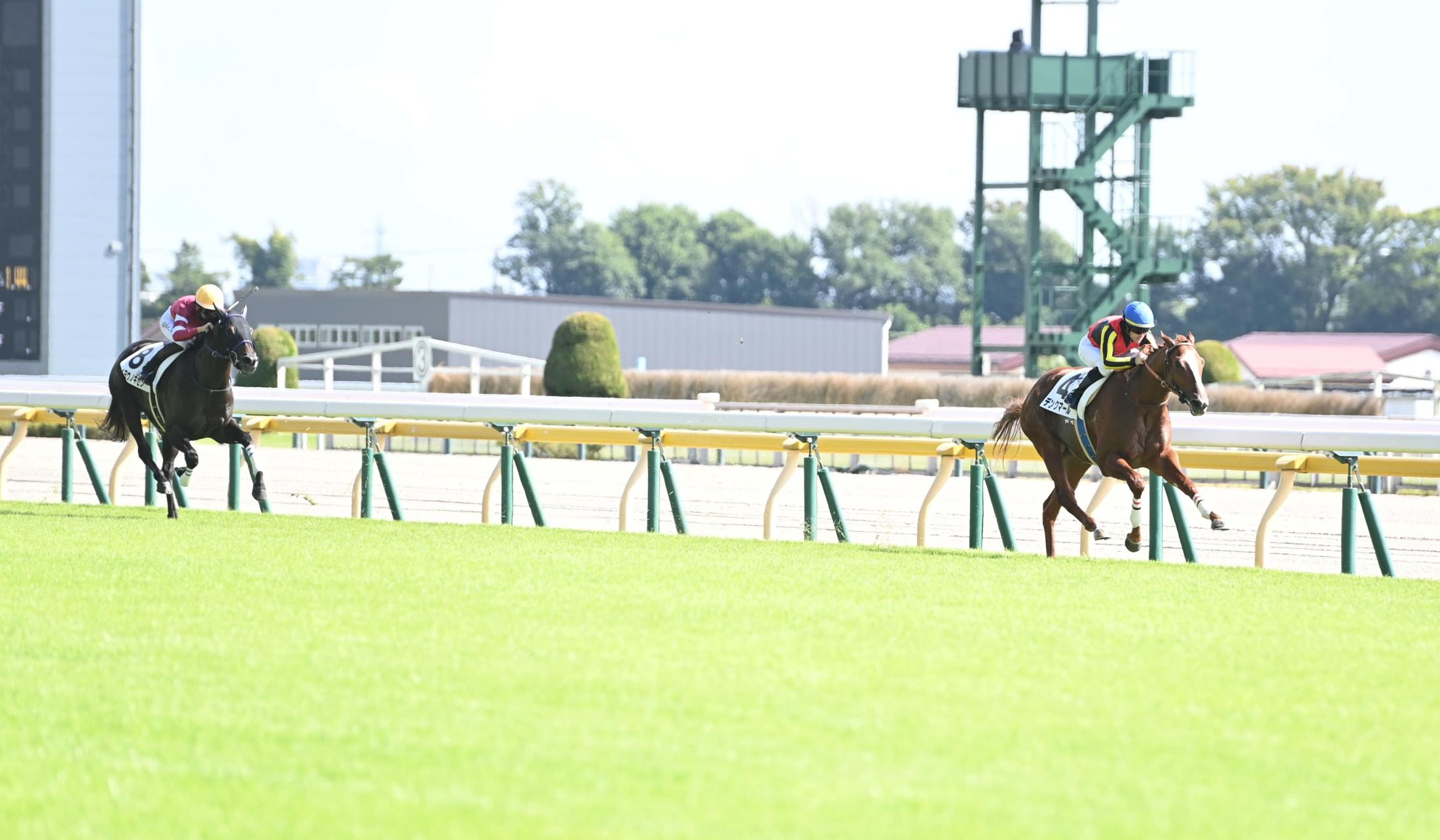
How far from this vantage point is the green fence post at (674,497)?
11.2 metres

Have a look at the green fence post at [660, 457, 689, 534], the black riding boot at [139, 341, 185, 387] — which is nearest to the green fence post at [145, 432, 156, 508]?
the black riding boot at [139, 341, 185, 387]

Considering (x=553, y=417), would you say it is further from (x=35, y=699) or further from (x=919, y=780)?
(x=919, y=780)

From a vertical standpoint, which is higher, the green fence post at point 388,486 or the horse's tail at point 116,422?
the horse's tail at point 116,422

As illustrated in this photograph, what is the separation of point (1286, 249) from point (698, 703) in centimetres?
7716

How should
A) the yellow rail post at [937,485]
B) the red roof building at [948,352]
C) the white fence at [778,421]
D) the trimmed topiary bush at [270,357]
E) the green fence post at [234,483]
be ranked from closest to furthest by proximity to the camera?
the white fence at [778,421], the yellow rail post at [937,485], the green fence post at [234,483], the trimmed topiary bush at [270,357], the red roof building at [948,352]

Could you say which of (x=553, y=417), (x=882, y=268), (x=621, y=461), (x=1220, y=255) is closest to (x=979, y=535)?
(x=553, y=417)

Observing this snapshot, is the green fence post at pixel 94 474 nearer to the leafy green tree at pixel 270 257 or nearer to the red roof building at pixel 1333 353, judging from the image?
the red roof building at pixel 1333 353

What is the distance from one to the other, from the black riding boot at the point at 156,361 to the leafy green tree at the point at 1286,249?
6954 cm

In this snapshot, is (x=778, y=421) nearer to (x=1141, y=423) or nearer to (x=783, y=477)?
(x=783, y=477)

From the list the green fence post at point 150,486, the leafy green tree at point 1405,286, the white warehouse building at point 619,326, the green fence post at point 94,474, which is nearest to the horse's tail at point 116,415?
the green fence post at point 150,486

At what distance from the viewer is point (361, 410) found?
1263cm

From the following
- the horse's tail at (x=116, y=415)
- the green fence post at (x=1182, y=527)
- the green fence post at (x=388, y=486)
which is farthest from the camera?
the green fence post at (x=388, y=486)

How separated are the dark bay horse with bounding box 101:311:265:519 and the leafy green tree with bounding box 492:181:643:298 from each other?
82.8m

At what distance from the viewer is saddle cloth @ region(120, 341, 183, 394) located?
11.1m
